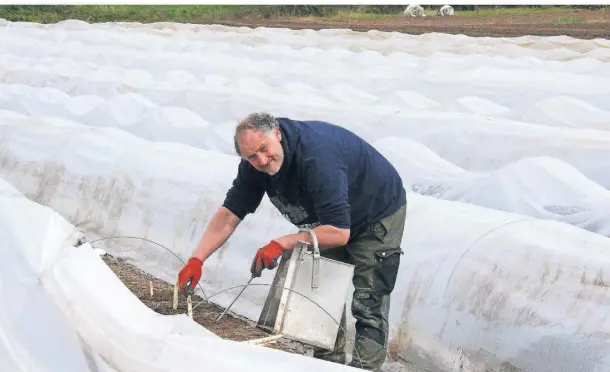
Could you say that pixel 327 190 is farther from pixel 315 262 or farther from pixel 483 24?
pixel 483 24

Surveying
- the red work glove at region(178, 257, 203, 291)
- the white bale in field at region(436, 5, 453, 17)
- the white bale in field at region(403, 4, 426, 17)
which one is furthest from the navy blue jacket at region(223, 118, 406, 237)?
the white bale in field at region(436, 5, 453, 17)

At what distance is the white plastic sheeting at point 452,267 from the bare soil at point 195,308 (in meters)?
0.08

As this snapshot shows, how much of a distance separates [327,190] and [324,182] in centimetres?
3

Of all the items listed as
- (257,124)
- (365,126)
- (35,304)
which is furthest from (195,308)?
(365,126)

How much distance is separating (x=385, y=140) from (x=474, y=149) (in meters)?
0.59

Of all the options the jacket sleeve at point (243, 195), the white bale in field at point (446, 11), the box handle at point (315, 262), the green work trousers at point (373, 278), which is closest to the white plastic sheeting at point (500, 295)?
the green work trousers at point (373, 278)

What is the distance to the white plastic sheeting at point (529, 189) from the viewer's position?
4004 millimetres

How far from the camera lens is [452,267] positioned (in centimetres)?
345

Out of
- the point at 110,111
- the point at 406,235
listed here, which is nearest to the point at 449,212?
the point at 406,235

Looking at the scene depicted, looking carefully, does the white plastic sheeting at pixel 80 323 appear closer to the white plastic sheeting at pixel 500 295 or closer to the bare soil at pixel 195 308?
the bare soil at pixel 195 308

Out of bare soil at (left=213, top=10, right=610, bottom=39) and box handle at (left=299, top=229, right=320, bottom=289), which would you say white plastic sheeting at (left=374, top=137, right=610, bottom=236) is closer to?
box handle at (left=299, top=229, right=320, bottom=289)

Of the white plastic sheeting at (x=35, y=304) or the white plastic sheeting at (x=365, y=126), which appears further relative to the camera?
the white plastic sheeting at (x=365, y=126)

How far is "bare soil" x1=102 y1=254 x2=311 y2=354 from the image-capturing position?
3973mm

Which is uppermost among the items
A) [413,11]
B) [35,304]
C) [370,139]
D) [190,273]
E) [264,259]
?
[264,259]
